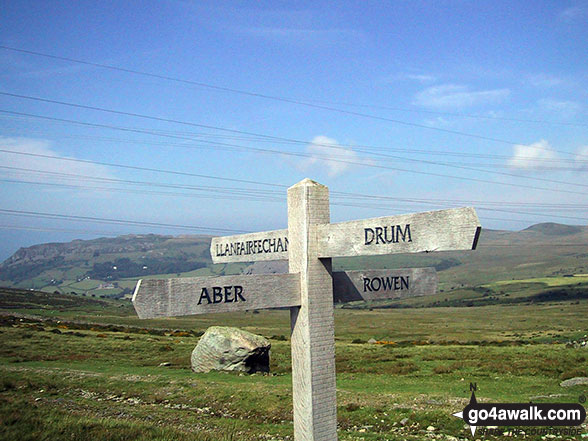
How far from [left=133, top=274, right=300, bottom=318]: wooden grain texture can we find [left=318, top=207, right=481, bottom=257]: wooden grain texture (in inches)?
23.5

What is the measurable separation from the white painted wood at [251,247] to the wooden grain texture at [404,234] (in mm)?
971

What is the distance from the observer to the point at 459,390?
17703mm

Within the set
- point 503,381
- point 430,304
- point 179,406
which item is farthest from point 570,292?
point 179,406

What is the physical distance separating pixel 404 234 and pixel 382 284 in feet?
3.88

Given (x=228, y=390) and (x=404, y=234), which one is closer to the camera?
(x=404, y=234)

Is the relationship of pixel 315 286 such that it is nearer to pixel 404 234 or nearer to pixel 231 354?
pixel 404 234

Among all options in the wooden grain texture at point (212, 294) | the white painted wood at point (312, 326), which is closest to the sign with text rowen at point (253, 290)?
the wooden grain texture at point (212, 294)

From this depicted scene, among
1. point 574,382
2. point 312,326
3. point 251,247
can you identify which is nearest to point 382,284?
point 312,326

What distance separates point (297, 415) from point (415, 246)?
2.30 metres

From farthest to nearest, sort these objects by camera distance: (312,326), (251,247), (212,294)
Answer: (251,247)
(312,326)
(212,294)

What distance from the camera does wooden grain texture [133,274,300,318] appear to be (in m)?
4.71

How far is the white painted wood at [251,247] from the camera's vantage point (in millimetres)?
6355

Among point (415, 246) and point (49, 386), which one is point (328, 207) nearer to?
point (415, 246)

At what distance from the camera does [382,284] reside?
5953mm
